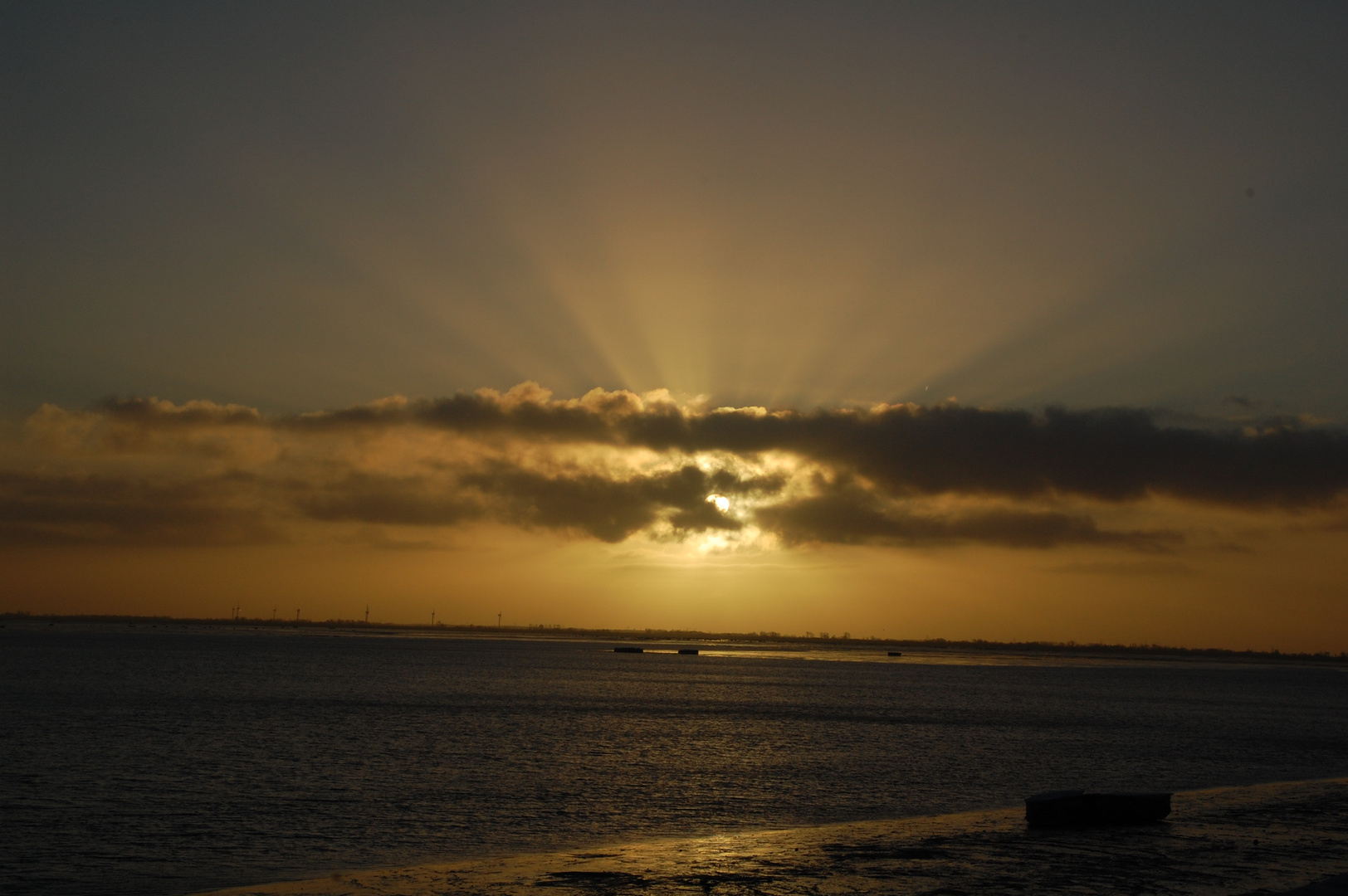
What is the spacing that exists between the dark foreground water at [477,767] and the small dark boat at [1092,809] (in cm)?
768

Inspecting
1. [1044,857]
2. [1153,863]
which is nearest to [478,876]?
[1044,857]

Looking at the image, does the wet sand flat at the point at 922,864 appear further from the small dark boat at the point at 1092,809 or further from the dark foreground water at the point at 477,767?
the dark foreground water at the point at 477,767

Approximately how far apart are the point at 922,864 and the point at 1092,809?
11844 millimetres

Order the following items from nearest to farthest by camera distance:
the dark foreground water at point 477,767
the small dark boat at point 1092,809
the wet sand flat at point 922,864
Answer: the wet sand flat at point 922,864, the dark foreground water at point 477,767, the small dark boat at point 1092,809

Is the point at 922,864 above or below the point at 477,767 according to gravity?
above

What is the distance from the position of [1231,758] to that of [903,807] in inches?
1649

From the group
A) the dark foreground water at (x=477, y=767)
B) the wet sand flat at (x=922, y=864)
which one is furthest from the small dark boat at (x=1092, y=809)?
the dark foreground water at (x=477, y=767)

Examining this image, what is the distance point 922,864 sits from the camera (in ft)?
112

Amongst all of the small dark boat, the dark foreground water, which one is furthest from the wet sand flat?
the dark foreground water

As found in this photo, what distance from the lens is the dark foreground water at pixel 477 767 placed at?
37.5 meters

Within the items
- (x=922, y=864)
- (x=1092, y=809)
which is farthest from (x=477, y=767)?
(x=1092, y=809)

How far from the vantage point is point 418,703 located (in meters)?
110

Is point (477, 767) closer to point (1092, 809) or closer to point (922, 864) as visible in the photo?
point (922, 864)

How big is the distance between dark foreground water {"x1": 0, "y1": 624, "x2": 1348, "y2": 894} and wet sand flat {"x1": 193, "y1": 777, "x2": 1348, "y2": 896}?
3.09 m
